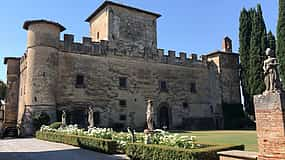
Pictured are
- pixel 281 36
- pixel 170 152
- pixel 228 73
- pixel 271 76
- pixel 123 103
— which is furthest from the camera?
pixel 228 73

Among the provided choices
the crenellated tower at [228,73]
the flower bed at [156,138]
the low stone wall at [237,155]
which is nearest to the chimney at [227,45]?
the crenellated tower at [228,73]

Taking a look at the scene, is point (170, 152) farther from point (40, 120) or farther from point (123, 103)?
point (123, 103)

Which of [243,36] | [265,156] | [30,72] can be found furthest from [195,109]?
[265,156]

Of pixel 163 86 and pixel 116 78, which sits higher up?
pixel 116 78

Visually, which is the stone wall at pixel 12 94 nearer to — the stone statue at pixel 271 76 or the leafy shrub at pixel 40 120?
the leafy shrub at pixel 40 120

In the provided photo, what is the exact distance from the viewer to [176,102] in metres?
28.8

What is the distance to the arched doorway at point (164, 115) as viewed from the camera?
1083 inches

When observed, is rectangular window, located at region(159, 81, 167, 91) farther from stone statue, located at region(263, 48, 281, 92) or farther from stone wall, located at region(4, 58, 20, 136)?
stone statue, located at region(263, 48, 281, 92)

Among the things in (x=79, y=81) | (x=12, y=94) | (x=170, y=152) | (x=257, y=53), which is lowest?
(x=170, y=152)

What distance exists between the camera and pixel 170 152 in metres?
7.68

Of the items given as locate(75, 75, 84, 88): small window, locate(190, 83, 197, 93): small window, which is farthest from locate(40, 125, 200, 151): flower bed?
locate(190, 83, 197, 93): small window

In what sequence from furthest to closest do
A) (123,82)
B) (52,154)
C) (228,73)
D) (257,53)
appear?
(228,73) < (257,53) < (123,82) < (52,154)

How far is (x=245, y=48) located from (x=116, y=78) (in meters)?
15.7

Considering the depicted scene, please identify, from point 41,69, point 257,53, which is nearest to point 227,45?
point 257,53
